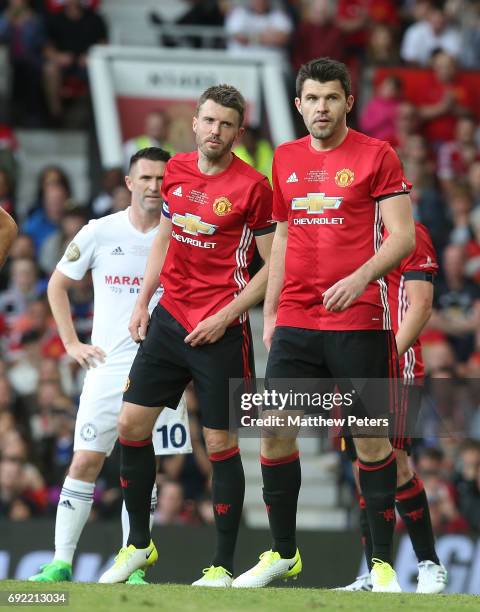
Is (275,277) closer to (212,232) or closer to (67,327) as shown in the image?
(212,232)

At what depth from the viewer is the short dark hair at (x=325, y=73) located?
775cm

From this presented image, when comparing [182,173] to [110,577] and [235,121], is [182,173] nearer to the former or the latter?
[235,121]

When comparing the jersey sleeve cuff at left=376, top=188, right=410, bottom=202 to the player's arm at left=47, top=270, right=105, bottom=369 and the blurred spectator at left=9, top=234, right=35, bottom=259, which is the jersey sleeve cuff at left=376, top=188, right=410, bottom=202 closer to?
the player's arm at left=47, top=270, right=105, bottom=369

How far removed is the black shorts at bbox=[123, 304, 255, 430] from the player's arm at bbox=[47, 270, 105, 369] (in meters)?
0.68

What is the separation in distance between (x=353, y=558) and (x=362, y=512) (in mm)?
2532

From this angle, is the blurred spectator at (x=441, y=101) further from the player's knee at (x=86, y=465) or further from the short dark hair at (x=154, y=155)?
the player's knee at (x=86, y=465)

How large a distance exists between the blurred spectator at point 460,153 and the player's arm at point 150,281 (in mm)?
9014

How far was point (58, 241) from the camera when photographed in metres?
14.9

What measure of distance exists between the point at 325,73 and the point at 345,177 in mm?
530

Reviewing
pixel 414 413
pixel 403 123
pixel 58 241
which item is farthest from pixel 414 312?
pixel 403 123

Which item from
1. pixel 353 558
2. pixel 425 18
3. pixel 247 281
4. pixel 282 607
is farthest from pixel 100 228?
pixel 425 18

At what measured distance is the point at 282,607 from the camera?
22.4 ft

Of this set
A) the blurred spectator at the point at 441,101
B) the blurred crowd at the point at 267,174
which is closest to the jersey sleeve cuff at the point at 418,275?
the blurred crowd at the point at 267,174

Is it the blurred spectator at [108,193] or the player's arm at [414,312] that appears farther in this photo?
the blurred spectator at [108,193]
